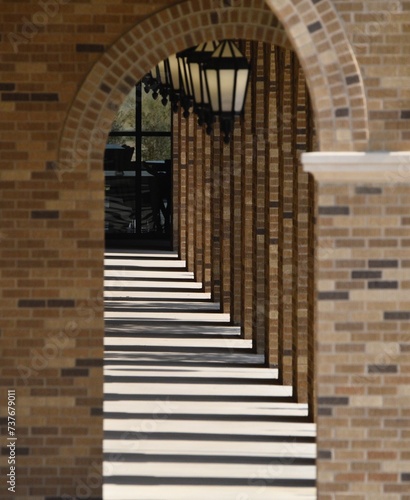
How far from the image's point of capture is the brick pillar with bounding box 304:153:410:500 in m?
8.48

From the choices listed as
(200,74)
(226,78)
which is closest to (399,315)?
(226,78)

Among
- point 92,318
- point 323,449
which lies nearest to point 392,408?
point 323,449

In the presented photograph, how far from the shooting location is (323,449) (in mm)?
8469

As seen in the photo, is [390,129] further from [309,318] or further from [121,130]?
[121,130]

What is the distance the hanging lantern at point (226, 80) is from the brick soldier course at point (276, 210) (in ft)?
0.64

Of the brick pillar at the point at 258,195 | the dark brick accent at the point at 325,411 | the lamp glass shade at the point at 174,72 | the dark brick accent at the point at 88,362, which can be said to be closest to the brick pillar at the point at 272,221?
the brick pillar at the point at 258,195

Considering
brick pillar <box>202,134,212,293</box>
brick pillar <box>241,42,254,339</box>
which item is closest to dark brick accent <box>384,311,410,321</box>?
brick pillar <box>241,42,254,339</box>

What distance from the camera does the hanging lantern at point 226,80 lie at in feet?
37.3

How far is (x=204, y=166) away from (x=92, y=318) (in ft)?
49.8

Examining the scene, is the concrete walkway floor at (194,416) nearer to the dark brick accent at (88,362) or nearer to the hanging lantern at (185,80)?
the dark brick accent at (88,362)

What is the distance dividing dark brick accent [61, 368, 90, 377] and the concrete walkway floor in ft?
3.70

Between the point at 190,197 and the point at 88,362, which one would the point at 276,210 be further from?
the point at 190,197

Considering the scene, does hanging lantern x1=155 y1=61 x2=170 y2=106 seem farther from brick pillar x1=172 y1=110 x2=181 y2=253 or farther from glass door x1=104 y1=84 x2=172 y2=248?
glass door x1=104 y1=84 x2=172 y2=248

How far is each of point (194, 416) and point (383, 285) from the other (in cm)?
655
